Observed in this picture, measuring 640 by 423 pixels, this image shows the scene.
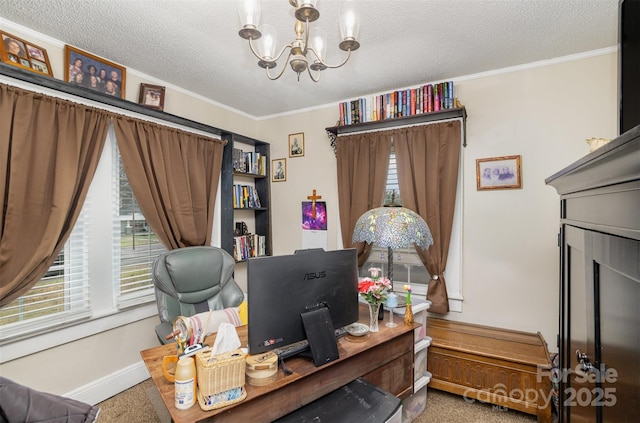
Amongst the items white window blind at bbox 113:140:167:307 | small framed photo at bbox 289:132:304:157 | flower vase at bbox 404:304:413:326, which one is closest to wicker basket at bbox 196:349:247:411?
flower vase at bbox 404:304:413:326

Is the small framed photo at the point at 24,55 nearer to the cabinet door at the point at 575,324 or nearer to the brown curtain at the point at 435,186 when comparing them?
the brown curtain at the point at 435,186

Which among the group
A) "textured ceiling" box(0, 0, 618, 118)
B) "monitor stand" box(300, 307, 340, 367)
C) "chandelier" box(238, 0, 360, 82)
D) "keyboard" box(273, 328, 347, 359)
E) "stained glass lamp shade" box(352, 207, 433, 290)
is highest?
"textured ceiling" box(0, 0, 618, 118)

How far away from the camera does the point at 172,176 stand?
269 cm

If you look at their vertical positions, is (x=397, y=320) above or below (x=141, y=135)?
below

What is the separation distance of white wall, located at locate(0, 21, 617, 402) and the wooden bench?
313 millimetres

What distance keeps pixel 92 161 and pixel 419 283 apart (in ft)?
9.74

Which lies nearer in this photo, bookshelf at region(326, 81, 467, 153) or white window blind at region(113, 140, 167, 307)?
white window blind at region(113, 140, 167, 307)

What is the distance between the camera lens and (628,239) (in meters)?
0.69

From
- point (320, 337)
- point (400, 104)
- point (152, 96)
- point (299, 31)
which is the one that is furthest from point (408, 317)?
point (152, 96)

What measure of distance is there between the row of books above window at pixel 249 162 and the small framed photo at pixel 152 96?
90cm

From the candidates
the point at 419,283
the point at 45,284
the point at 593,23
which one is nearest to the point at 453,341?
the point at 419,283

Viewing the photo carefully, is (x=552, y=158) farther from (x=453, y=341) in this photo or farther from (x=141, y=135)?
(x=141, y=135)

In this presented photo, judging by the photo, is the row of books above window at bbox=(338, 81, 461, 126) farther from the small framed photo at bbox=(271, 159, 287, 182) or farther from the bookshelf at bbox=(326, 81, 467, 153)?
the small framed photo at bbox=(271, 159, 287, 182)

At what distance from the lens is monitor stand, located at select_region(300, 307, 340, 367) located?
1288 millimetres
